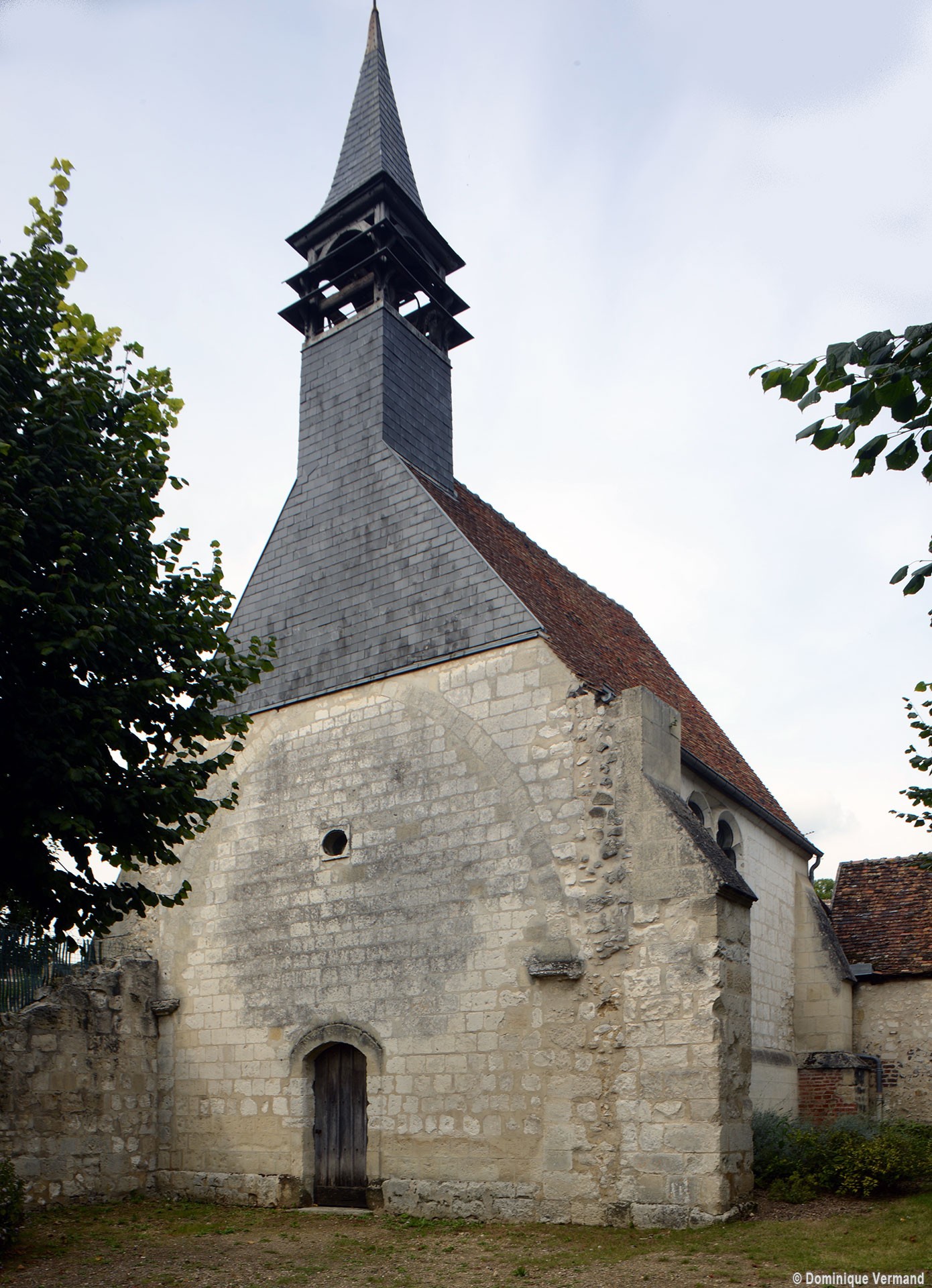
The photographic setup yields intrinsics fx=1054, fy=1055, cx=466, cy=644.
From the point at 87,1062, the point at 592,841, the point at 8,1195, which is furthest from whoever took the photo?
the point at 87,1062

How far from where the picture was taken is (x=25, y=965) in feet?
42.6

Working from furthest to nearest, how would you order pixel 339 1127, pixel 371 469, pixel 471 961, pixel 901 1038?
pixel 901 1038 < pixel 371 469 < pixel 339 1127 < pixel 471 961

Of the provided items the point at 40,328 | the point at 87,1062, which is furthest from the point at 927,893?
the point at 40,328

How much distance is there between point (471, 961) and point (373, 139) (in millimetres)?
14001

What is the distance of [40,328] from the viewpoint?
8.09 metres

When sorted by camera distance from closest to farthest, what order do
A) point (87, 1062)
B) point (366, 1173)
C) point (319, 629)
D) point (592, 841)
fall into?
point (592, 841), point (366, 1173), point (87, 1062), point (319, 629)

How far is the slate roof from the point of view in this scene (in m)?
16.3

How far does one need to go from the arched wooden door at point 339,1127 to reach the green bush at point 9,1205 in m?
3.25

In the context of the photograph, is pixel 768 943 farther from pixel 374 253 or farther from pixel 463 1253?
pixel 374 253

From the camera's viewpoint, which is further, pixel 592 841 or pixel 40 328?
pixel 592 841

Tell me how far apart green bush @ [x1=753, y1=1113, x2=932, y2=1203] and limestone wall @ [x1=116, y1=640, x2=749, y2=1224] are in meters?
1.23

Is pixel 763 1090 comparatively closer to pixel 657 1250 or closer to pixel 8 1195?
pixel 657 1250

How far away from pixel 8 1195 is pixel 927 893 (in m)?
14.4

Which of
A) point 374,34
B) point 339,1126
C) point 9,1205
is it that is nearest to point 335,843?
point 339,1126
